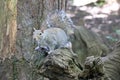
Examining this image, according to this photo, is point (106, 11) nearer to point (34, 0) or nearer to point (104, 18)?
point (104, 18)

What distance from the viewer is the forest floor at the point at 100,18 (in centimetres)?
600

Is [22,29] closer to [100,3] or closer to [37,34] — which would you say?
[37,34]

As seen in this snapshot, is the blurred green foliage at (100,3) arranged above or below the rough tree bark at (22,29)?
below

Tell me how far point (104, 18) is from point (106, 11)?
42cm

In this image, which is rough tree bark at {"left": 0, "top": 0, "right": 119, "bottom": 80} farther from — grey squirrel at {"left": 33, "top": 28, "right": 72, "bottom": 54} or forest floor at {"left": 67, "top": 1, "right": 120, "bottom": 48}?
forest floor at {"left": 67, "top": 1, "right": 120, "bottom": 48}

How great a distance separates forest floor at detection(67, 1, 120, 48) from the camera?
6.00m

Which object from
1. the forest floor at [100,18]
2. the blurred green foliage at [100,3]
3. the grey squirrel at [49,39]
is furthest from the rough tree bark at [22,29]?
the blurred green foliage at [100,3]

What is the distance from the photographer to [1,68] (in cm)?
196

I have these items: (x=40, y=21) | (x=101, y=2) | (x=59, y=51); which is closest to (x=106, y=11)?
(x=101, y=2)

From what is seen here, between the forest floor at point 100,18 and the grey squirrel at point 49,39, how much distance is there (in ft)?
12.1

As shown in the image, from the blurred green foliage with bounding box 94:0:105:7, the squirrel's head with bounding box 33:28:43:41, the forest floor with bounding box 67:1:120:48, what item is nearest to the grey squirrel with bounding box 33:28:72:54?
the squirrel's head with bounding box 33:28:43:41

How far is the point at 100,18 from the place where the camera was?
6.68 m

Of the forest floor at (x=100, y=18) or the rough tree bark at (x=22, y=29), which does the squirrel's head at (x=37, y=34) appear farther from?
the forest floor at (x=100, y=18)

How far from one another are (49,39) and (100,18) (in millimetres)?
4972
